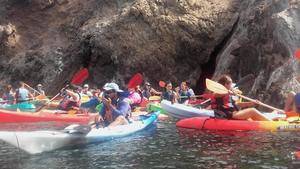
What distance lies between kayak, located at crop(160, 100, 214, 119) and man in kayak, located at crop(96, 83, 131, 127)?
4.22 metres

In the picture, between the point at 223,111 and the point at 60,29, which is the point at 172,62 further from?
the point at 223,111

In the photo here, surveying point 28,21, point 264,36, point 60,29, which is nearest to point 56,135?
point 264,36

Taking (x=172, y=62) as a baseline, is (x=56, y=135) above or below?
below

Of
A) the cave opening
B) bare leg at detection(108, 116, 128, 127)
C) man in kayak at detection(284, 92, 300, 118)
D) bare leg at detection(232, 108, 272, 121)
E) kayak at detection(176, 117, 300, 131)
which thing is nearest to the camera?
bare leg at detection(108, 116, 128, 127)

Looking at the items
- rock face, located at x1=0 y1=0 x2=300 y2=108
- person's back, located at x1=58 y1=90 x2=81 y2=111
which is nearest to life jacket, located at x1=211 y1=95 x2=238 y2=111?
person's back, located at x1=58 y1=90 x2=81 y2=111

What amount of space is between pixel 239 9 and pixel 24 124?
15192mm

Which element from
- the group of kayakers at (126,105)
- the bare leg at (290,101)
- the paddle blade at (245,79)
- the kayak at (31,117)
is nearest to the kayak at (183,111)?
the group of kayakers at (126,105)

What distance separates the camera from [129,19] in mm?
27969

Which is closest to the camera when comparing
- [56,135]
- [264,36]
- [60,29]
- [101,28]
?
[56,135]

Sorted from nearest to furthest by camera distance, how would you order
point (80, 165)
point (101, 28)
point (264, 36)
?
point (80, 165) < point (264, 36) < point (101, 28)

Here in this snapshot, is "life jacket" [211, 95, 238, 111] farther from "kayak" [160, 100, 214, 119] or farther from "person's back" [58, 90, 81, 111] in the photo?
"person's back" [58, 90, 81, 111]

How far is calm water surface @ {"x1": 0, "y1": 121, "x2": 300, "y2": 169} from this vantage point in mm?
8727

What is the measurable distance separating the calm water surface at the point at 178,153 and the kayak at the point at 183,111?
3.18 m

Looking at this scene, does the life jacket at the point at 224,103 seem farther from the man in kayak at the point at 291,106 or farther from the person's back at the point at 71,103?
the person's back at the point at 71,103
